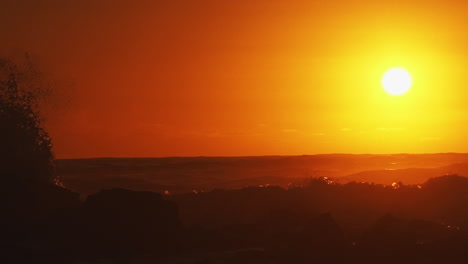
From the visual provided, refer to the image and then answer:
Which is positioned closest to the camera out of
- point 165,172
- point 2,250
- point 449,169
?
point 2,250

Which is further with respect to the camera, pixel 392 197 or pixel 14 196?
pixel 392 197

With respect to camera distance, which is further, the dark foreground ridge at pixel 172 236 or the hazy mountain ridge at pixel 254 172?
the hazy mountain ridge at pixel 254 172

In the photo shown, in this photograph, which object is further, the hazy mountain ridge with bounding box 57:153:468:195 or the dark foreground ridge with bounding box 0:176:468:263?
the hazy mountain ridge with bounding box 57:153:468:195

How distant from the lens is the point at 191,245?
20.2 metres

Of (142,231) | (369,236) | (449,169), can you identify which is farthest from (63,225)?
(449,169)

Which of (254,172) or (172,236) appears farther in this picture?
(254,172)

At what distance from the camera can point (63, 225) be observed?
20.3 metres

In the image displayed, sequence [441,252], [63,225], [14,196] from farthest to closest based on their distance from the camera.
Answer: [14,196]
[63,225]
[441,252]

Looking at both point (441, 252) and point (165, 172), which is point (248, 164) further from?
point (441, 252)

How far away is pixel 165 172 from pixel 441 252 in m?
56.5

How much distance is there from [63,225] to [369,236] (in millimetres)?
7792

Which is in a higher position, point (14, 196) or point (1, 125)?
point (1, 125)

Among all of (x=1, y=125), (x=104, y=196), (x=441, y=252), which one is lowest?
(x=441, y=252)

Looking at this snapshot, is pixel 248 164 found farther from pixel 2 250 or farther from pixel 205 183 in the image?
pixel 2 250
